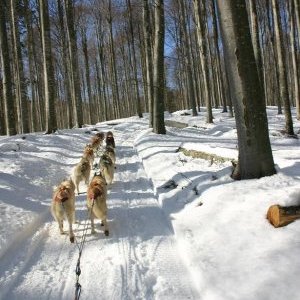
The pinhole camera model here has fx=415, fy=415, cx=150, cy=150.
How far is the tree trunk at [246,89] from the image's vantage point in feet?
24.5

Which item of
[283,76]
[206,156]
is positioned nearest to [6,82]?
[206,156]

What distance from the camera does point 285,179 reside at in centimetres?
712

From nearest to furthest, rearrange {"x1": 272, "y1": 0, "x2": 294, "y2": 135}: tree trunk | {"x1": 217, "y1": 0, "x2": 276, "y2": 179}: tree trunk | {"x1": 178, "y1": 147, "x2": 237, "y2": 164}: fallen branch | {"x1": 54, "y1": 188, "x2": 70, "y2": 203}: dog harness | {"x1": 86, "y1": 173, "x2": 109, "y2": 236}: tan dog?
{"x1": 54, "y1": 188, "x2": 70, "y2": 203}: dog harness, {"x1": 86, "y1": 173, "x2": 109, "y2": 236}: tan dog, {"x1": 217, "y1": 0, "x2": 276, "y2": 179}: tree trunk, {"x1": 178, "y1": 147, "x2": 237, "y2": 164}: fallen branch, {"x1": 272, "y1": 0, "x2": 294, "y2": 135}: tree trunk

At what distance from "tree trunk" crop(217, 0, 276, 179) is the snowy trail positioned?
78.2 inches

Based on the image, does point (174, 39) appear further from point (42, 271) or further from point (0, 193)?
point (42, 271)

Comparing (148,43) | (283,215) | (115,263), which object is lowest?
(115,263)

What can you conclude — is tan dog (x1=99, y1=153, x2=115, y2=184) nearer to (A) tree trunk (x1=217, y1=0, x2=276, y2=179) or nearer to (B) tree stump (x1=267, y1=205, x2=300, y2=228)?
(A) tree trunk (x1=217, y1=0, x2=276, y2=179)

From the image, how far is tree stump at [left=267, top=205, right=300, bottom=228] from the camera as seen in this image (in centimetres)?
543

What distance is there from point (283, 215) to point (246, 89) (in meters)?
2.87

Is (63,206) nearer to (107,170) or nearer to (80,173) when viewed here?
(80,173)

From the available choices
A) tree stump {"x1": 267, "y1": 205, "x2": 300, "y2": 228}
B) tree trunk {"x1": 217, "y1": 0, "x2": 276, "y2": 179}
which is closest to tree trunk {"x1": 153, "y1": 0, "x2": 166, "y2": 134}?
tree trunk {"x1": 217, "y1": 0, "x2": 276, "y2": 179}

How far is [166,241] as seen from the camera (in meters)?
6.30

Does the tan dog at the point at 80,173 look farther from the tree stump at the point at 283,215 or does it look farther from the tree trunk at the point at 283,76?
the tree trunk at the point at 283,76

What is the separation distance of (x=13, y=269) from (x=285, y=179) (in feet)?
15.0
